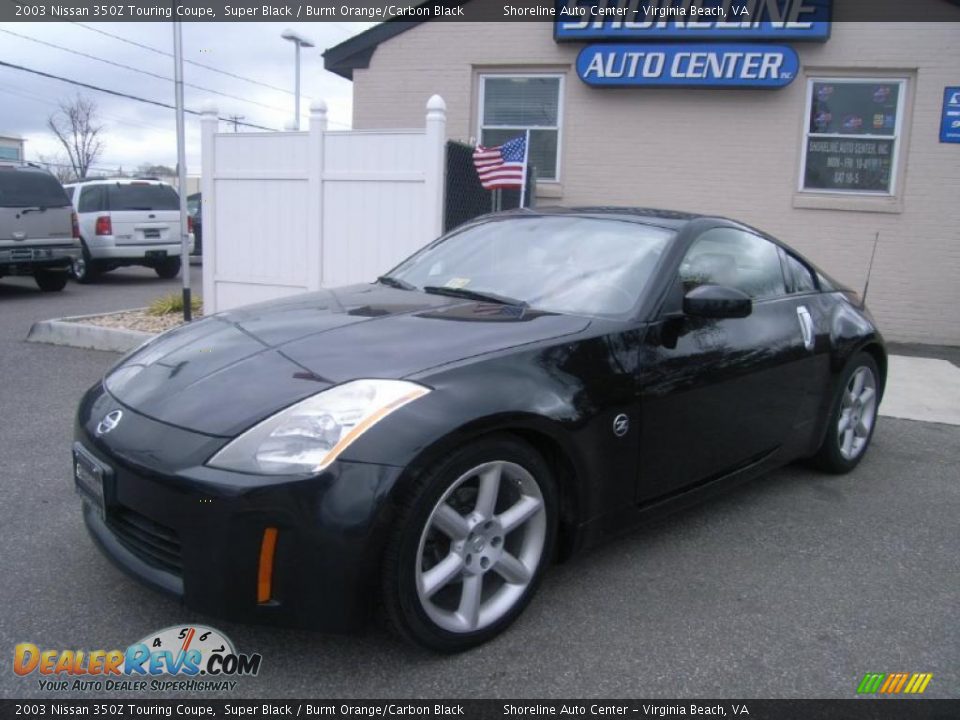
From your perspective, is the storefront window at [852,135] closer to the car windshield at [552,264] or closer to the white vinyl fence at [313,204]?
the white vinyl fence at [313,204]

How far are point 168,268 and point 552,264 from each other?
1286 centimetres

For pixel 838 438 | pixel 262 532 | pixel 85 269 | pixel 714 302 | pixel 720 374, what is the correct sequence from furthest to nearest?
pixel 85 269 → pixel 838 438 → pixel 720 374 → pixel 714 302 → pixel 262 532

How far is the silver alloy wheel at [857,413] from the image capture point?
457 centimetres

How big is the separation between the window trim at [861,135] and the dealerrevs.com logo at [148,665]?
8.49m

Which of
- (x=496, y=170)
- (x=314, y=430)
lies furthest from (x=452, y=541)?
(x=496, y=170)

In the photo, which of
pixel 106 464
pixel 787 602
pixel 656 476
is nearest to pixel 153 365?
pixel 106 464

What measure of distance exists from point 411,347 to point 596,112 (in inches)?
301

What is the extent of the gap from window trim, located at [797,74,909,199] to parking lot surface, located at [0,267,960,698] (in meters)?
5.63

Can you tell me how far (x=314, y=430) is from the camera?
2.44 m

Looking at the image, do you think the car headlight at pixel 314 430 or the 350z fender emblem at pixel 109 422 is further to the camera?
the 350z fender emblem at pixel 109 422

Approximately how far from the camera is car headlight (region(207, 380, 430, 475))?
238 centimetres

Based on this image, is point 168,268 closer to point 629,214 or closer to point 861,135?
point 861,135

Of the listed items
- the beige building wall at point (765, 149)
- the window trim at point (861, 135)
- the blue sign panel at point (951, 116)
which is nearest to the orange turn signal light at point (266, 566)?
the beige building wall at point (765, 149)

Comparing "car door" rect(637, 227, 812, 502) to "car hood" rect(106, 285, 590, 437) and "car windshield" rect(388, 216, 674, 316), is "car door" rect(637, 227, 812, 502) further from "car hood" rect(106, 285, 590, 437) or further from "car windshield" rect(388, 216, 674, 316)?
"car hood" rect(106, 285, 590, 437)
